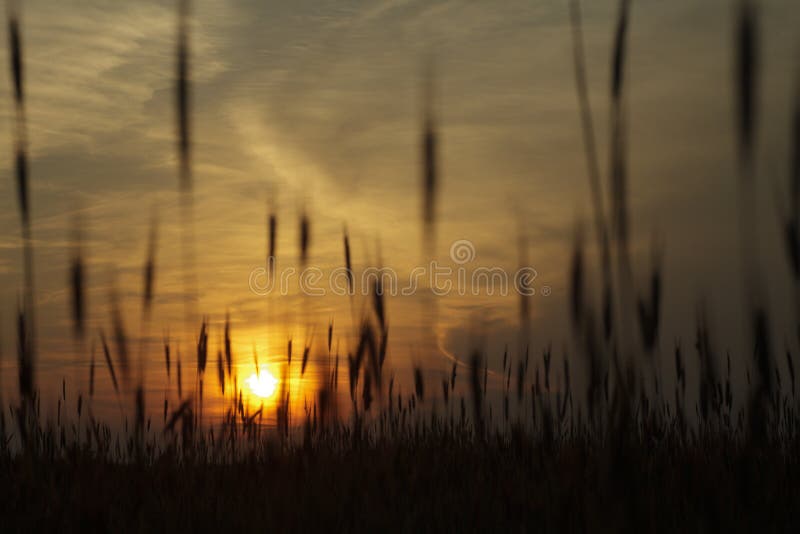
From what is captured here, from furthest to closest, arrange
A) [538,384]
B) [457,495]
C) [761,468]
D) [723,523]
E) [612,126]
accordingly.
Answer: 1. [538,384]
2. [761,468]
3. [457,495]
4. [723,523]
5. [612,126]

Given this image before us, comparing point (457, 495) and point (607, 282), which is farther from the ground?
point (607, 282)

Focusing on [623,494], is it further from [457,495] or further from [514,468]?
[514,468]

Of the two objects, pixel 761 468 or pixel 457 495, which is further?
pixel 761 468

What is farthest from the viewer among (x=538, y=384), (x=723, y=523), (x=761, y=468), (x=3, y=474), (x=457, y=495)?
(x=538, y=384)

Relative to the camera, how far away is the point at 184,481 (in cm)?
345

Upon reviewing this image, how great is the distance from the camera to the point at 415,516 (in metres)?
2.54

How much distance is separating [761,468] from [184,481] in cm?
241

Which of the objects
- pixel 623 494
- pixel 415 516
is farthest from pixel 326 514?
pixel 623 494

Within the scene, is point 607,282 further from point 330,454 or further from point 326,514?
point 330,454

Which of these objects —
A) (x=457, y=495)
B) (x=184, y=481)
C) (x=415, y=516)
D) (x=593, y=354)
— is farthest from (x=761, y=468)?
(x=184, y=481)

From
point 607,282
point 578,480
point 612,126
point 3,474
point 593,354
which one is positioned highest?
point 612,126

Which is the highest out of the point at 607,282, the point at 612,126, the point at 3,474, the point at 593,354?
the point at 612,126

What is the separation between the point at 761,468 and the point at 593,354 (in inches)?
38.2

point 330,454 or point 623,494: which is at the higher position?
point 623,494
